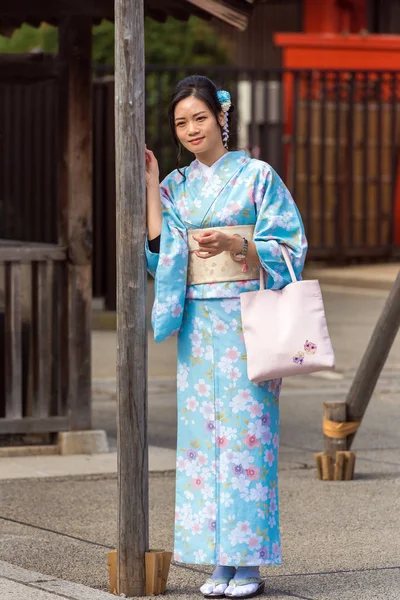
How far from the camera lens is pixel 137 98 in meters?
4.47

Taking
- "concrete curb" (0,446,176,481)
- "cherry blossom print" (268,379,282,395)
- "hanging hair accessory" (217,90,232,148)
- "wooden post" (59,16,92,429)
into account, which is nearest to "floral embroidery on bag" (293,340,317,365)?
"cherry blossom print" (268,379,282,395)

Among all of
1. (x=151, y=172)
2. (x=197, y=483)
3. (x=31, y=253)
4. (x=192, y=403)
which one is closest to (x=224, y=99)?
(x=151, y=172)

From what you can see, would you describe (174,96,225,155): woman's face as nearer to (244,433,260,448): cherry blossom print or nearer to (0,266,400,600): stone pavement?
(244,433,260,448): cherry blossom print

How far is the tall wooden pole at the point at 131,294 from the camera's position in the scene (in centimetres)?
446

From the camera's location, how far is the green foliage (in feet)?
60.1

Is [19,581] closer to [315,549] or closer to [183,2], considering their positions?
[315,549]

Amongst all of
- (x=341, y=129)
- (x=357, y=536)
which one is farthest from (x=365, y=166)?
(x=357, y=536)

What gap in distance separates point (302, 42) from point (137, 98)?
14.9 meters

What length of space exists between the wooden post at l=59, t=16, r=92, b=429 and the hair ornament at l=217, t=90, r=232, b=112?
2442 millimetres

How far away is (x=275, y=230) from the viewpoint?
4.55 metres

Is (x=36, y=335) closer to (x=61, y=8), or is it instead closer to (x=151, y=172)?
(x=61, y=8)

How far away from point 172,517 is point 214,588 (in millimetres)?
1284

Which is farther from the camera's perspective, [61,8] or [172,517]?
[61,8]

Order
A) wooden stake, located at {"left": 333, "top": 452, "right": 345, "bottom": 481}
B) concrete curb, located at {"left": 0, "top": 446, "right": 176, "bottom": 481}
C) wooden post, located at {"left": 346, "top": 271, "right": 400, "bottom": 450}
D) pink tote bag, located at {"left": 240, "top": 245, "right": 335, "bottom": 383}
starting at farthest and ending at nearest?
1. concrete curb, located at {"left": 0, "top": 446, "right": 176, "bottom": 481}
2. wooden stake, located at {"left": 333, "top": 452, "right": 345, "bottom": 481}
3. wooden post, located at {"left": 346, "top": 271, "right": 400, "bottom": 450}
4. pink tote bag, located at {"left": 240, "top": 245, "right": 335, "bottom": 383}
